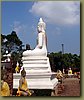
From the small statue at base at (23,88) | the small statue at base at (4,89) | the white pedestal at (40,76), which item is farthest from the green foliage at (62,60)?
the small statue at base at (4,89)

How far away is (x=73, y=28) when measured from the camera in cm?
357

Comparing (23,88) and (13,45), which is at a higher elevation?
(13,45)

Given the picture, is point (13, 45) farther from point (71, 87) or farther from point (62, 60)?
point (71, 87)

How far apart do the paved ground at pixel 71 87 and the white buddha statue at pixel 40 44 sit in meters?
0.40

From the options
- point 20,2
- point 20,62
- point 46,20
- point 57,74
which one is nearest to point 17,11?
point 20,2

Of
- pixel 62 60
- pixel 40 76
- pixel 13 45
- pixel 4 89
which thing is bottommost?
pixel 4 89

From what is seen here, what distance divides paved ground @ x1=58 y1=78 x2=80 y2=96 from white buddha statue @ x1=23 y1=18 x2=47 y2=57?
40 cm

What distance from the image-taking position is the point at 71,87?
354cm

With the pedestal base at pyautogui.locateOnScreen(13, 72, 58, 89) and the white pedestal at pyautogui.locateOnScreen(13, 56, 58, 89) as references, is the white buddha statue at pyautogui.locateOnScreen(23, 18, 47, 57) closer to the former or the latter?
the white pedestal at pyautogui.locateOnScreen(13, 56, 58, 89)

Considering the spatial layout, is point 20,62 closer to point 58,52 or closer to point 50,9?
point 58,52

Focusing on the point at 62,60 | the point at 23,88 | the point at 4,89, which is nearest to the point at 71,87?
the point at 62,60

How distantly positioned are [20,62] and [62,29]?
59cm

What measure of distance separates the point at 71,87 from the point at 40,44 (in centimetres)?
58

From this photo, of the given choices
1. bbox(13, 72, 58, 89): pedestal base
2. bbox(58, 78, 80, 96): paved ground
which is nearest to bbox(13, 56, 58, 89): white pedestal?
bbox(13, 72, 58, 89): pedestal base
